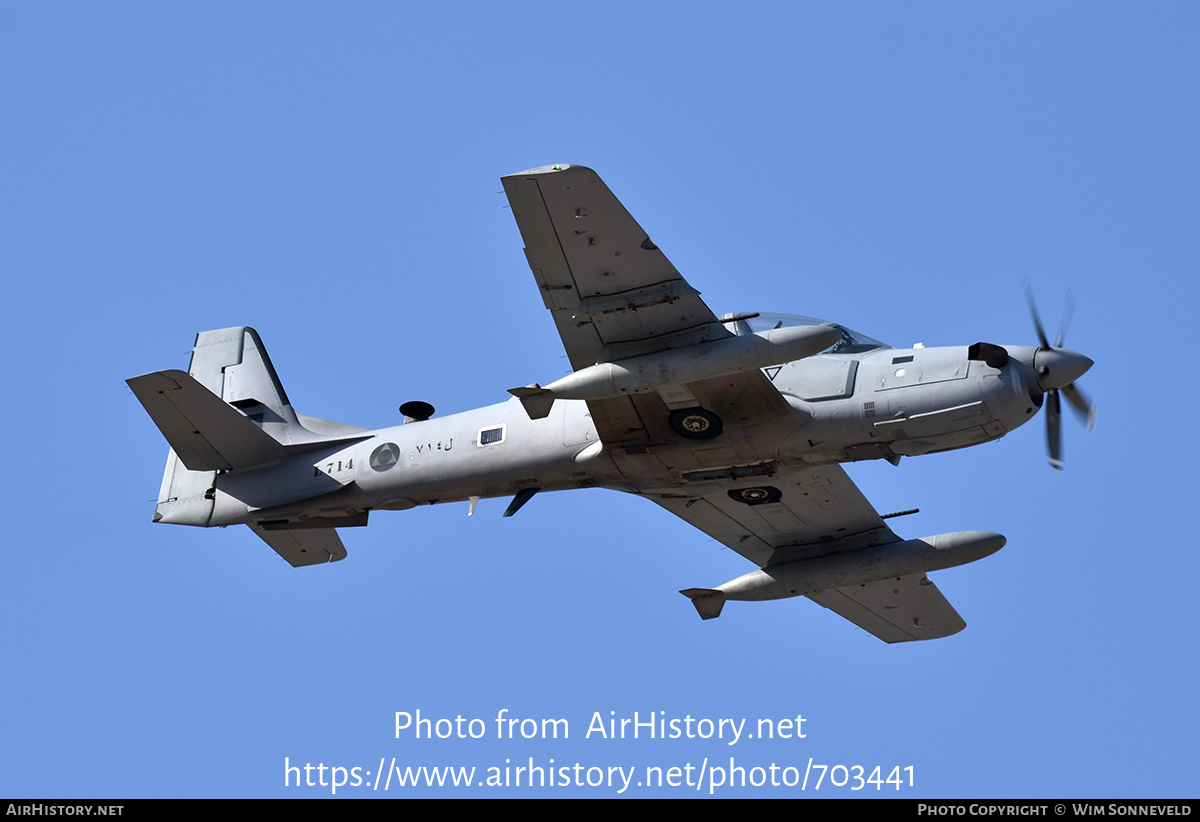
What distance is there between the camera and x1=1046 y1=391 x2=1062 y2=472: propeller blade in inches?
860

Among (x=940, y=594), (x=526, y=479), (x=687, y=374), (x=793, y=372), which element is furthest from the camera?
(x=940, y=594)

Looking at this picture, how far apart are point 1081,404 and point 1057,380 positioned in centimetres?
173

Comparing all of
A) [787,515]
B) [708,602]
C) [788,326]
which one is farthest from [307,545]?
[788,326]

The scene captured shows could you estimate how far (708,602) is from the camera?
86.1 feet

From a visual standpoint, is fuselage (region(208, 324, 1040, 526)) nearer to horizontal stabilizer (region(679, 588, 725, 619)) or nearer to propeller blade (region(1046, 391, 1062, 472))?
propeller blade (region(1046, 391, 1062, 472))

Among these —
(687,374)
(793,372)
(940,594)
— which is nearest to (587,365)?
(687,374)

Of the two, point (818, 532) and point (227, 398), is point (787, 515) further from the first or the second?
point (227, 398)

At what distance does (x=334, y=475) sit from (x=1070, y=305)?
44.2 ft

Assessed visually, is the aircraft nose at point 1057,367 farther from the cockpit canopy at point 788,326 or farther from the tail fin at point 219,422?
the tail fin at point 219,422

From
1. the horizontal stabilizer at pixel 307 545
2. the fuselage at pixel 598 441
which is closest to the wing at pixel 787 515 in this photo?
the fuselage at pixel 598 441
